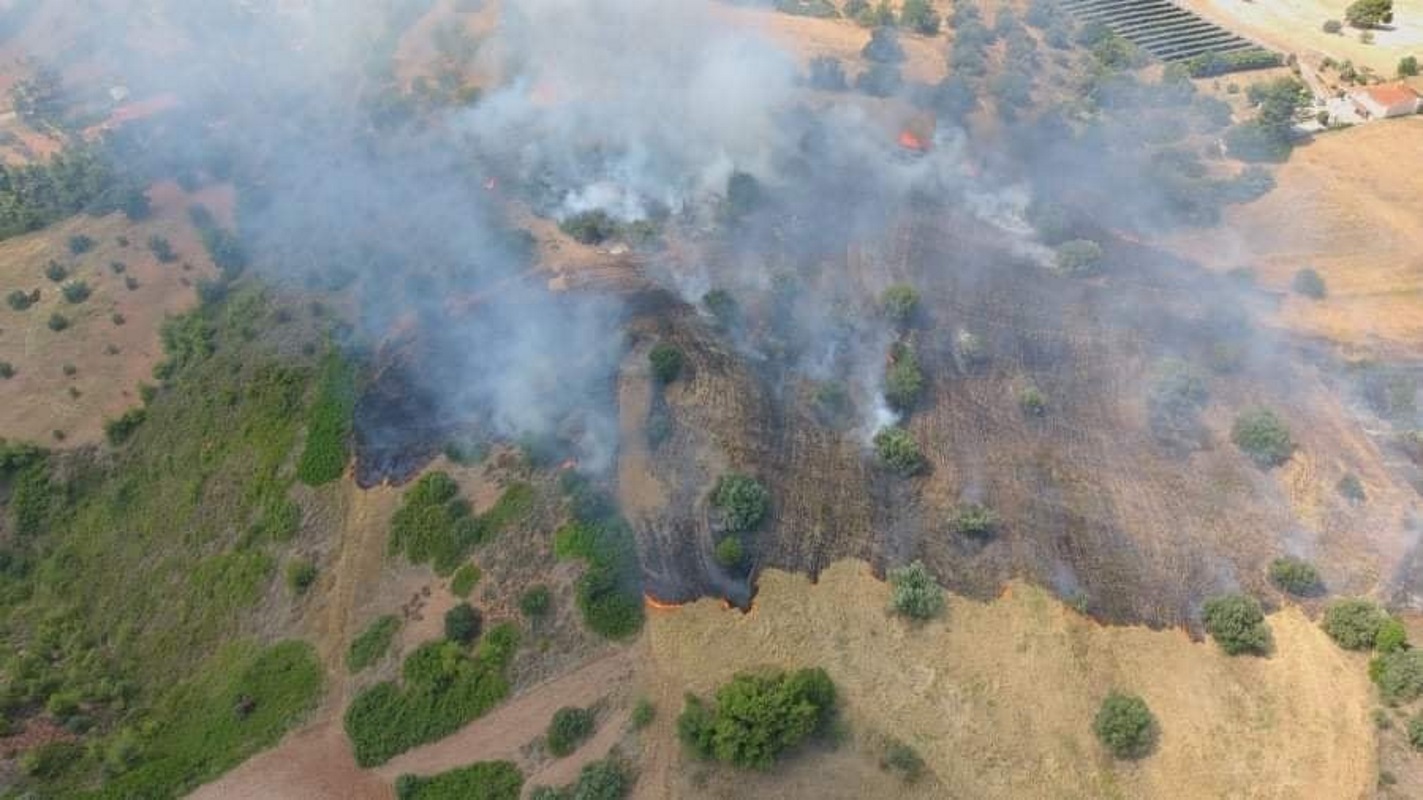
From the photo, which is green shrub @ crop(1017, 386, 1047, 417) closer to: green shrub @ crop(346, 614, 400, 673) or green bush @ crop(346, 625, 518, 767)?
A: green bush @ crop(346, 625, 518, 767)

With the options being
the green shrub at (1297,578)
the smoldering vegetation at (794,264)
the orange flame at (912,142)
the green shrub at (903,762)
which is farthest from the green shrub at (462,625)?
the orange flame at (912,142)

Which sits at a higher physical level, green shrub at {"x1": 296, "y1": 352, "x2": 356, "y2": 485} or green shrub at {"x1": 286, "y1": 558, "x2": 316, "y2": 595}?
green shrub at {"x1": 296, "y1": 352, "x2": 356, "y2": 485}

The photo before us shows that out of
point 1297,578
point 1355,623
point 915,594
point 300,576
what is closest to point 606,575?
point 915,594

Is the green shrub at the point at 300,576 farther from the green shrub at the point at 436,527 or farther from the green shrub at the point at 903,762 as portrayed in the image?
the green shrub at the point at 903,762

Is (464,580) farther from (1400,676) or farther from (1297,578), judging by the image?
(1400,676)

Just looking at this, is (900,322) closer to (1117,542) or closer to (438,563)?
(1117,542)

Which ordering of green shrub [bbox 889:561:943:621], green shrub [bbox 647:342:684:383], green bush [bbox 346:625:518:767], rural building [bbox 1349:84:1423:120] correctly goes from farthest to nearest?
1. rural building [bbox 1349:84:1423:120]
2. green shrub [bbox 647:342:684:383]
3. green shrub [bbox 889:561:943:621]
4. green bush [bbox 346:625:518:767]

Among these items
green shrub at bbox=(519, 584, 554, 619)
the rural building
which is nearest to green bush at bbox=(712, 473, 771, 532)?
green shrub at bbox=(519, 584, 554, 619)
